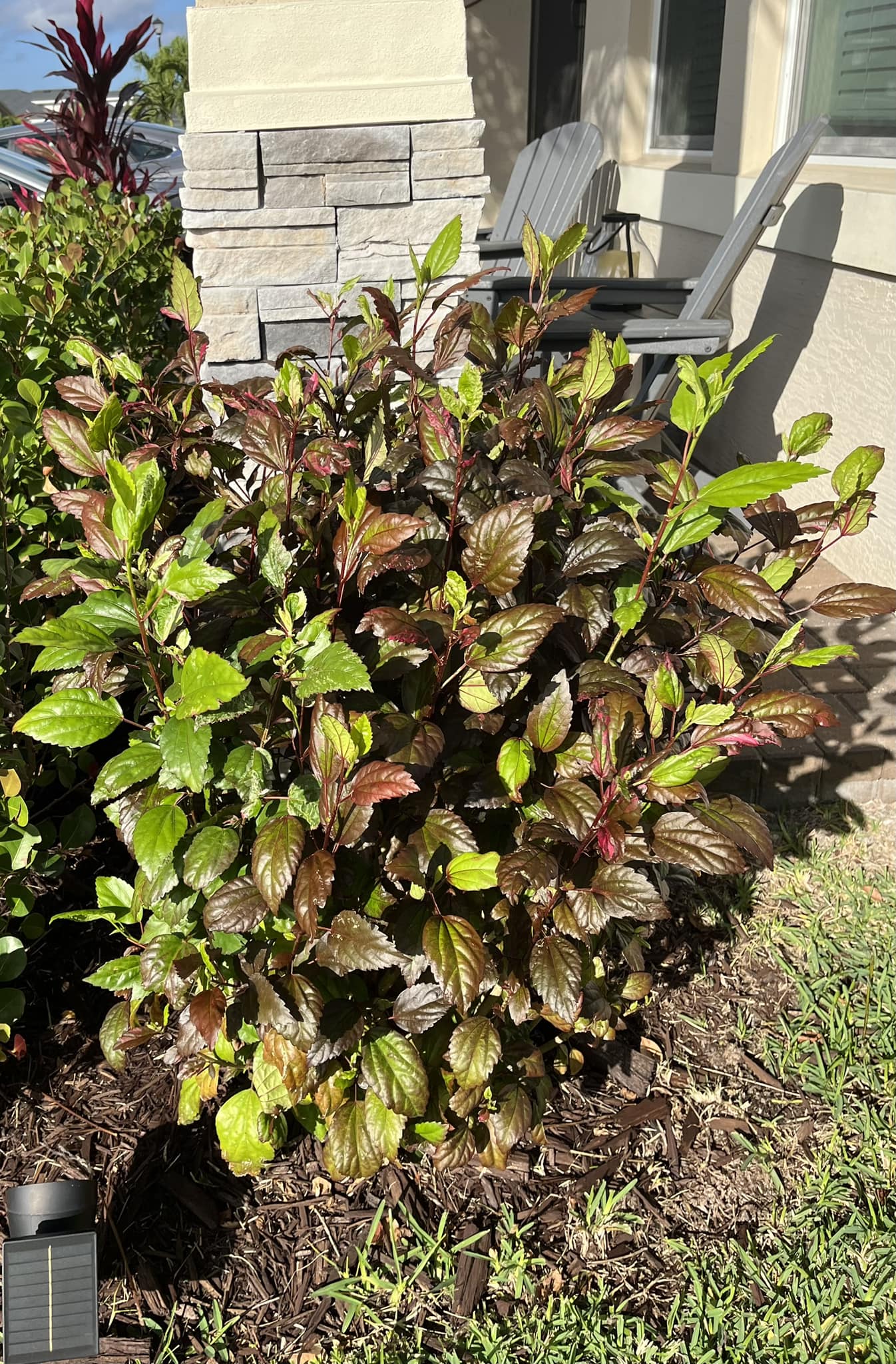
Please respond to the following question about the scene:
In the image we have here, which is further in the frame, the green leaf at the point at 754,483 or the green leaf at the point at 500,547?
the green leaf at the point at 500,547

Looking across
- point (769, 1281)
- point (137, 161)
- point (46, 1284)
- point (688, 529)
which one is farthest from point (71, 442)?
point (137, 161)

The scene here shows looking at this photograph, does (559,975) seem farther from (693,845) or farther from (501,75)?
(501,75)

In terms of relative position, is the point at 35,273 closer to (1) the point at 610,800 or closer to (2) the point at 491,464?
(2) the point at 491,464

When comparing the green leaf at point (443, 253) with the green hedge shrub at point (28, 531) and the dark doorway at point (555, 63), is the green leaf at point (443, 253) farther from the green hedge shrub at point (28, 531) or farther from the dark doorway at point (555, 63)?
the dark doorway at point (555, 63)

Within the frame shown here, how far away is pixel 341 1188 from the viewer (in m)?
1.92

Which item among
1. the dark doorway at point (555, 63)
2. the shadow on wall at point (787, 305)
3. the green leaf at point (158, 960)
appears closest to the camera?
the green leaf at point (158, 960)

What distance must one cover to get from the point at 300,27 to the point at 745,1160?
2606mm

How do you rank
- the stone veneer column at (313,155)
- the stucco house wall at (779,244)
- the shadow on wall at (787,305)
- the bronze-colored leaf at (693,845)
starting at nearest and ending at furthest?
the bronze-colored leaf at (693,845) < the stone veneer column at (313,155) < the stucco house wall at (779,244) < the shadow on wall at (787,305)

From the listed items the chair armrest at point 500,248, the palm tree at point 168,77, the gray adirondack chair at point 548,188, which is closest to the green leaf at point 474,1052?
the gray adirondack chair at point 548,188

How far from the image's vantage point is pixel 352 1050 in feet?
5.19

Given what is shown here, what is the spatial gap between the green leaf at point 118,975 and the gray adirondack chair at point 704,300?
2466mm

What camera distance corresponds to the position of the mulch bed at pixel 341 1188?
5.77 feet

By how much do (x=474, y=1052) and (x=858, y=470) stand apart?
3.30ft

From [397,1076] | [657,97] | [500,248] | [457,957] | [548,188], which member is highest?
[657,97]
